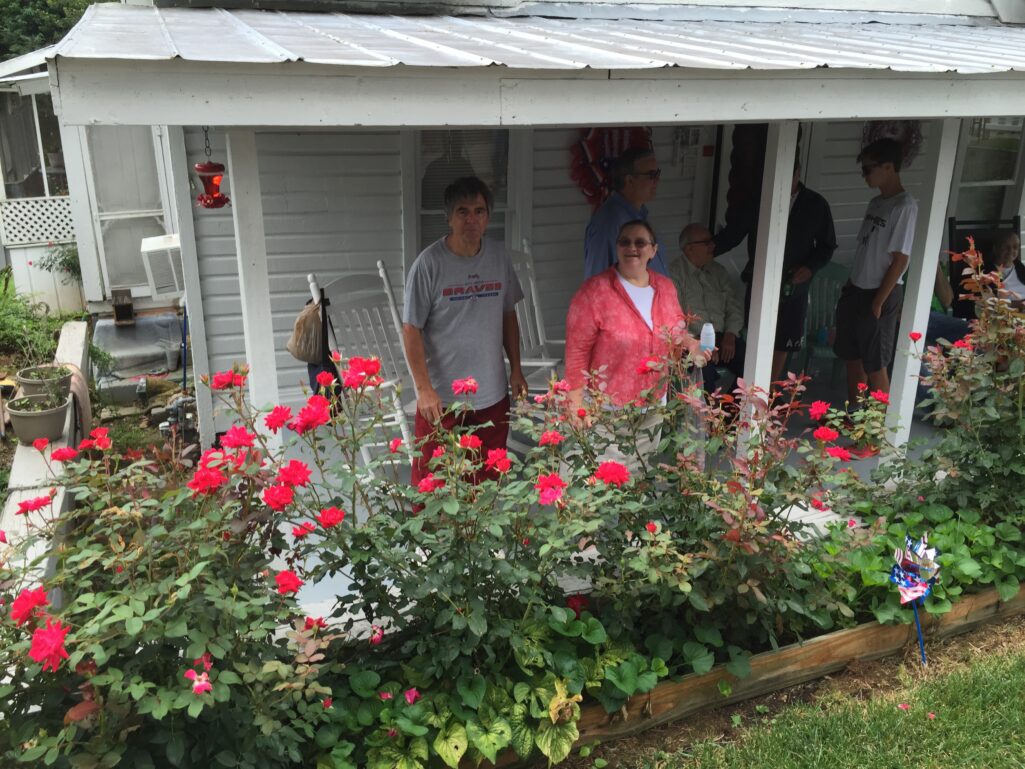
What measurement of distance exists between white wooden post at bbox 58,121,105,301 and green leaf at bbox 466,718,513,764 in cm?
846

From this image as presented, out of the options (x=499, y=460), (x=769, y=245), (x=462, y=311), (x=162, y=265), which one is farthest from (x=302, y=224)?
(x=162, y=265)

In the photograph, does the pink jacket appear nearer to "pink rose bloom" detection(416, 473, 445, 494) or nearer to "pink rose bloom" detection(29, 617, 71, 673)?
"pink rose bloom" detection(416, 473, 445, 494)

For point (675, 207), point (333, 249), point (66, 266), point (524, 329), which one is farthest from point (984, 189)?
point (66, 266)

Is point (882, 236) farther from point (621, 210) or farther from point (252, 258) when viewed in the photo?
point (252, 258)

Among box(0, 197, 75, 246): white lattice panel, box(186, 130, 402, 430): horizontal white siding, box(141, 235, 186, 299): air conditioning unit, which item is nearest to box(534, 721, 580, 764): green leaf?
box(186, 130, 402, 430): horizontal white siding

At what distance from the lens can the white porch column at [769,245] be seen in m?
3.69

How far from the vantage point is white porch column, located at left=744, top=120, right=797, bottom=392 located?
3693mm

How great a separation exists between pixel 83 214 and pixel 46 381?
4.66 m

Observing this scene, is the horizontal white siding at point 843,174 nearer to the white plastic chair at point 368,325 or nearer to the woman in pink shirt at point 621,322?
the white plastic chair at point 368,325

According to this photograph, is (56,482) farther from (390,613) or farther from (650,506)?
(650,506)

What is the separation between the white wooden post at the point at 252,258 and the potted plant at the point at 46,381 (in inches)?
117

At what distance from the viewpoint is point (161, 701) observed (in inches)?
73.5

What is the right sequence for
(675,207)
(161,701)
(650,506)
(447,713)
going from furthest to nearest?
(675,207)
(650,506)
(447,713)
(161,701)

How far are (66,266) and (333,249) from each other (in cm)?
604
